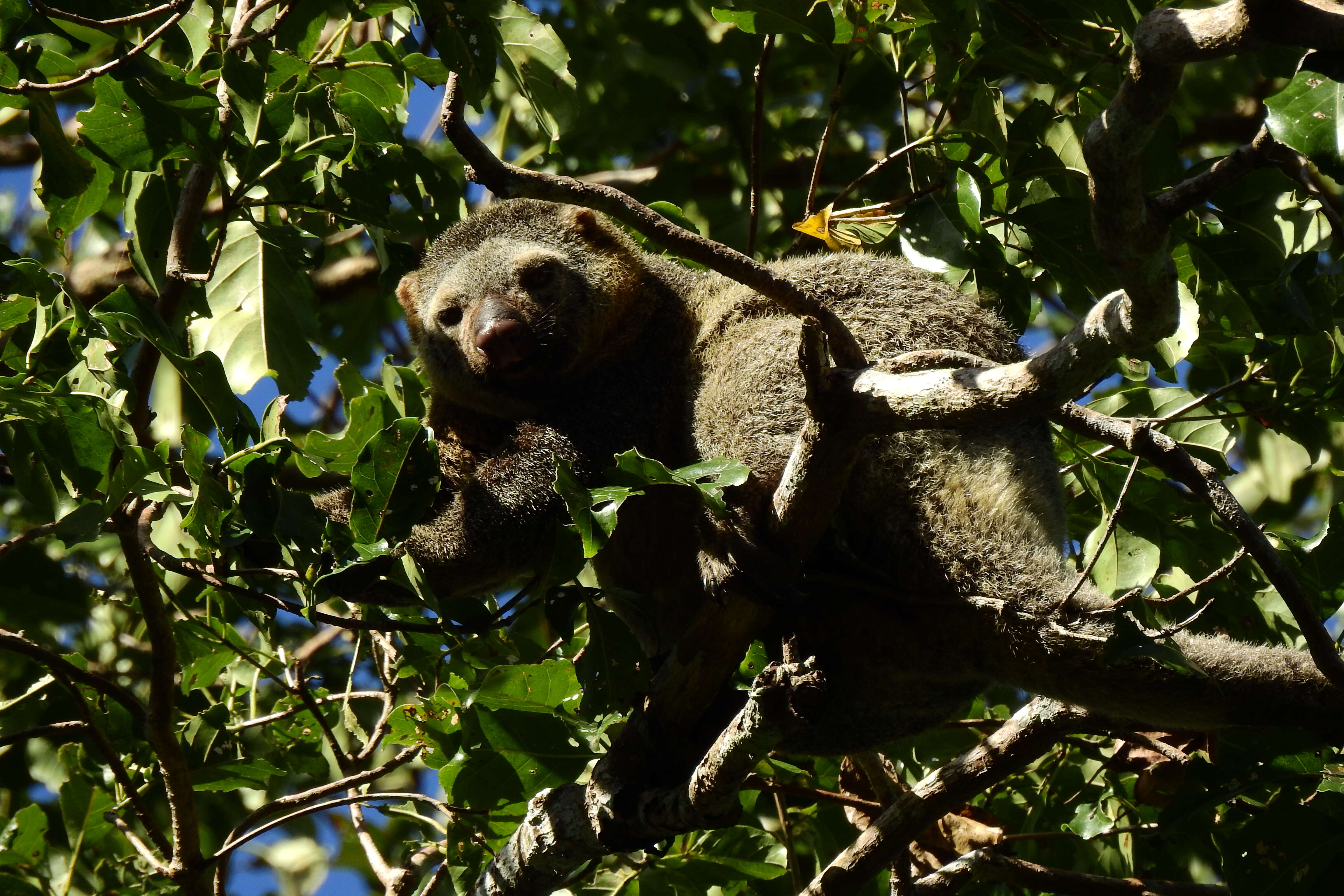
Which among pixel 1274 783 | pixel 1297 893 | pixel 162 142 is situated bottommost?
pixel 1297 893

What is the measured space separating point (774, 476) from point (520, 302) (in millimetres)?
2062

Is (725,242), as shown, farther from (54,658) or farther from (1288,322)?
(54,658)

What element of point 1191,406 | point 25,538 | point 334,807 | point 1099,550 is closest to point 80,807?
point 334,807

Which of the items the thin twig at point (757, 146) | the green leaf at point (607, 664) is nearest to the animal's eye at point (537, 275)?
the thin twig at point (757, 146)

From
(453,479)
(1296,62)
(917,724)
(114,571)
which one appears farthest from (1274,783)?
(114,571)

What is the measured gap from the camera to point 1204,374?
677 centimetres

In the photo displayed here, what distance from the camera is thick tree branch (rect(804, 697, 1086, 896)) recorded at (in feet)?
18.0

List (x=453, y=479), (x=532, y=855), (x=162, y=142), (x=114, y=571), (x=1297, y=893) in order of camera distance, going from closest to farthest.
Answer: (x=1297, y=893)
(x=162, y=142)
(x=532, y=855)
(x=453, y=479)
(x=114, y=571)

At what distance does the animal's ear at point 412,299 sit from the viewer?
7371 millimetres

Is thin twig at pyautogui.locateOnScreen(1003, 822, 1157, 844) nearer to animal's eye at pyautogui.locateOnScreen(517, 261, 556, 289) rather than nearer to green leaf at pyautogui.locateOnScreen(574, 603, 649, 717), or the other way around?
green leaf at pyautogui.locateOnScreen(574, 603, 649, 717)

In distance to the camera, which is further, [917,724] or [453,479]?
[453,479]

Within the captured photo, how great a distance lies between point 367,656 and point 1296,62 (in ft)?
21.3

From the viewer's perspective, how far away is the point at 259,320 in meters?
6.27

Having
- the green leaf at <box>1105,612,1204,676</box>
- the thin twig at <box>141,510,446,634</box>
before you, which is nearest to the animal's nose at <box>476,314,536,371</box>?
the thin twig at <box>141,510,446,634</box>
